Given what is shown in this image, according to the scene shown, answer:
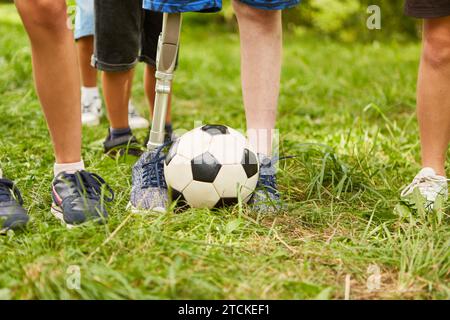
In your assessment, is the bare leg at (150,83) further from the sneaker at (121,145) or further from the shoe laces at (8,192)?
the shoe laces at (8,192)

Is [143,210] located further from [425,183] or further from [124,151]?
[425,183]

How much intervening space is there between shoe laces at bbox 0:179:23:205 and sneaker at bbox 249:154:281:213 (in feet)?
2.64

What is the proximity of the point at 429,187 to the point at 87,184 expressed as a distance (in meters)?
1.26

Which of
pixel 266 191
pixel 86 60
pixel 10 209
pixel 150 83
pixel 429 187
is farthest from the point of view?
pixel 86 60

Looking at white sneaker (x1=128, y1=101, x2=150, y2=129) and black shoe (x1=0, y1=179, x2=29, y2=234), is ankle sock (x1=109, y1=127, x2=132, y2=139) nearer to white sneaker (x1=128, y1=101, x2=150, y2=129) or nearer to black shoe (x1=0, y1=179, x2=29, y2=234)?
white sneaker (x1=128, y1=101, x2=150, y2=129)

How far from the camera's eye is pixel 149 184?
→ 8.16 feet

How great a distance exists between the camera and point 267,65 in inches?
104

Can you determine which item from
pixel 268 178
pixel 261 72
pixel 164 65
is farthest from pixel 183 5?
pixel 268 178

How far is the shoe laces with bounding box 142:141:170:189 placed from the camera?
2.49m

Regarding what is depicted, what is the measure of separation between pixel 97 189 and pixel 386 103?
256 centimetres

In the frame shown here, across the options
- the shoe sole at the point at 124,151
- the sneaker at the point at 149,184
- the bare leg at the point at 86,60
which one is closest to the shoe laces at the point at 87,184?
the sneaker at the point at 149,184

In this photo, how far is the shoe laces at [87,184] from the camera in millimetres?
2326

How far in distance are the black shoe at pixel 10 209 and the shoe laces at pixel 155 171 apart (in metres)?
0.44
